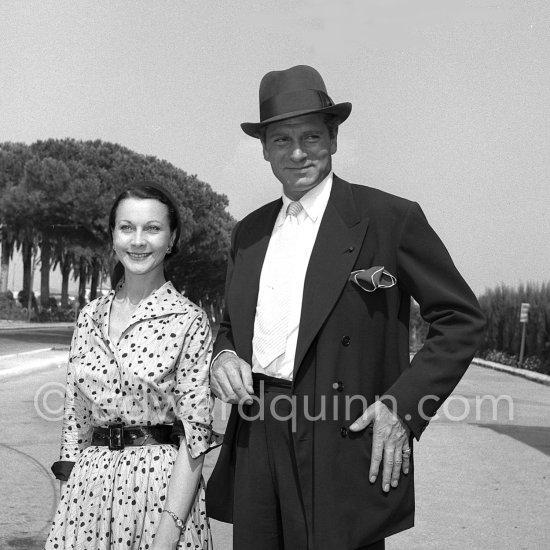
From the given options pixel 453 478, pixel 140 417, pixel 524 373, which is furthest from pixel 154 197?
pixel 524 373

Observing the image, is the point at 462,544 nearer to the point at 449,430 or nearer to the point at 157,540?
the point at 157,540

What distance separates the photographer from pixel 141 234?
9.31 feet

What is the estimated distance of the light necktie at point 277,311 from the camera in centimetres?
262

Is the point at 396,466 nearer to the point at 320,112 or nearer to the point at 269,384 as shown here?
the point at 269,384

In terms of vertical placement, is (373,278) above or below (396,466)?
above

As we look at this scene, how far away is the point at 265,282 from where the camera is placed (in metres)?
2.71

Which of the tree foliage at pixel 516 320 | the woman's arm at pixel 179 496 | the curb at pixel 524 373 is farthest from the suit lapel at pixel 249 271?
the tree foliage at pixel 516 320

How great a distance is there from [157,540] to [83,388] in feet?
1.74

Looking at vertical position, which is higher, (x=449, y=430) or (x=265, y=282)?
(x=265, y=282)

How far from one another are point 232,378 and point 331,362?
29cm

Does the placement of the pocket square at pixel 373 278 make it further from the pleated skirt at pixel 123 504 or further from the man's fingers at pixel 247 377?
the pleated skirt at pixel 123 504

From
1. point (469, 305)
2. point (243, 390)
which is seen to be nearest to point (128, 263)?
point (243, 390)

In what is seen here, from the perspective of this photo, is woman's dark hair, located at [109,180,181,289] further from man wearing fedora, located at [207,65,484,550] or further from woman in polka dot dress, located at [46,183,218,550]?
man wearing fedora, located at [207,65,484,550]

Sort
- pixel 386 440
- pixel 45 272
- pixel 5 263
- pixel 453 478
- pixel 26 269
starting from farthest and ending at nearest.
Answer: pixel 26 269
pixel 45 272
pixel 5 263
pixel 453 478
pixel 386 440
